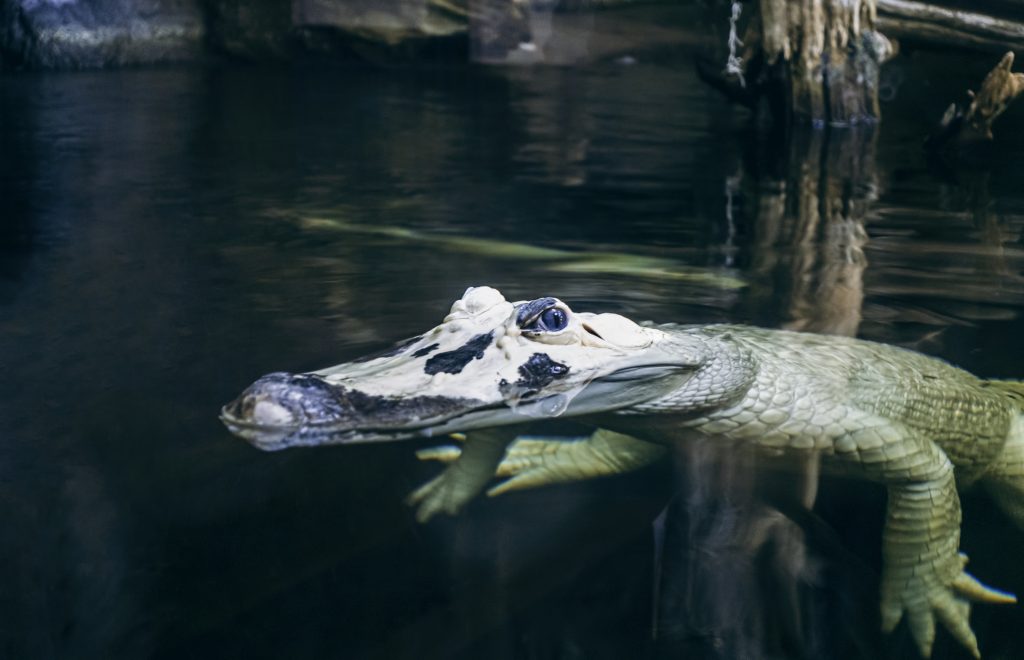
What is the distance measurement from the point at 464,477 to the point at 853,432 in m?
0.91

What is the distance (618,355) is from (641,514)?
0.37m

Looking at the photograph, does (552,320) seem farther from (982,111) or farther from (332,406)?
(982,111)

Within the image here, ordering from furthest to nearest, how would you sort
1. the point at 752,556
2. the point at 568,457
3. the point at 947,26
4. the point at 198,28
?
the point at 198,28 < the point at 947,26 < the point at 568,457 < the point at 752,556

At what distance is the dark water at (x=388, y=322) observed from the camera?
1.90m

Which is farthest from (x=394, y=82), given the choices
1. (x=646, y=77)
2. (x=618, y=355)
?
(x=618, y=355)

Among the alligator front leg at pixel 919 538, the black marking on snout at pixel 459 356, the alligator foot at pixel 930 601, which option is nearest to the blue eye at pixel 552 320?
the black marking on snout at pixel 459 356

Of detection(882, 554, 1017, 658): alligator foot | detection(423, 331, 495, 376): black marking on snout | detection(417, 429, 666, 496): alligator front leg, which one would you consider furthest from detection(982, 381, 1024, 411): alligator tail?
detection(423, 331, 495, 376): black marking on snout

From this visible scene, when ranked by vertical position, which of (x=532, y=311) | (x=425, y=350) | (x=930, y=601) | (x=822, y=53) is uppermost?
(x=822, y=53)

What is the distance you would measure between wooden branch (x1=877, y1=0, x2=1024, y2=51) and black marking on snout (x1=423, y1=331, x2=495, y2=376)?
6641mm

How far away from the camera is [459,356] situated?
85.3 inches

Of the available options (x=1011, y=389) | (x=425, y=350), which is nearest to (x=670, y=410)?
(x=425, y=350)

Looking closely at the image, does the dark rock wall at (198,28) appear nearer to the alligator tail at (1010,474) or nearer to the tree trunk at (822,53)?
the tree trunk at (822,53)

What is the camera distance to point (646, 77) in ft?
37.0

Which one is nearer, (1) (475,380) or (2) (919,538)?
(1) (475,380)
